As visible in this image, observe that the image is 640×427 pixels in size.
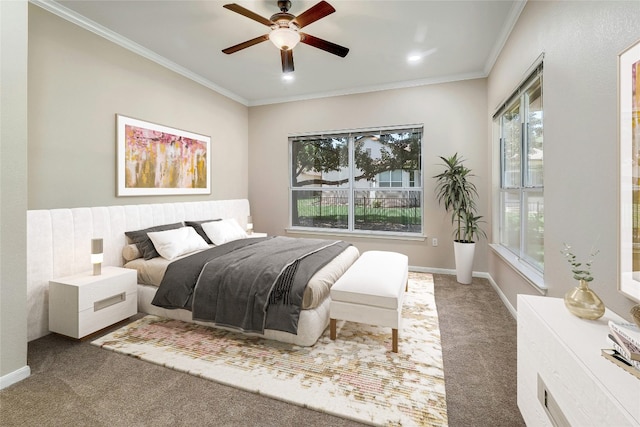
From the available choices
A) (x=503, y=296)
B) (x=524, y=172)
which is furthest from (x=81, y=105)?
(x=503, y=296)

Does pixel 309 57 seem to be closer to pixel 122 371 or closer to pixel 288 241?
pixel 288 241

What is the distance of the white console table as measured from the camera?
33.8 inches

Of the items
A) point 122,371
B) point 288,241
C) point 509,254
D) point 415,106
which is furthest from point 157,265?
point 415,106

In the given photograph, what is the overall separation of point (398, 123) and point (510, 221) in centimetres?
220

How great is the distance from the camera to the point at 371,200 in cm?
501

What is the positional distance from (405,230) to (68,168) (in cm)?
444

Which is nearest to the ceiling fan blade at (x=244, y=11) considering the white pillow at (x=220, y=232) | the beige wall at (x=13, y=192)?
the beige wall at (x=13, y=192)

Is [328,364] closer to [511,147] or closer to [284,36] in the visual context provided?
[284,36]

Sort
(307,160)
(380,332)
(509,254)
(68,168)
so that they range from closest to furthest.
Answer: (380,332)
(68,168)
(509,254)
(307,160)

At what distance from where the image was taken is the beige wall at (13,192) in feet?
6.16

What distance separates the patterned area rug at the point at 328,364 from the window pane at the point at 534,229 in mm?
1150

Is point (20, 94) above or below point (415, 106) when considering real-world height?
below

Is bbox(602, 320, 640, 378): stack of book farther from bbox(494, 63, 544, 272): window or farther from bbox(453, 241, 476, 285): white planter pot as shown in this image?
bbox(453, 241, 476, 285): white planter pot

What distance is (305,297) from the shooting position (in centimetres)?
230
